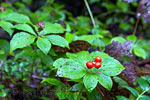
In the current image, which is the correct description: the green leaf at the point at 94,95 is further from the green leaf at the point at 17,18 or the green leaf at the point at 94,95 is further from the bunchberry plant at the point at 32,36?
the green leaf at the point at 17,18

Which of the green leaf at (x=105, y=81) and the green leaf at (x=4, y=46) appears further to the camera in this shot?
the green leaf at (x=4, y=46)

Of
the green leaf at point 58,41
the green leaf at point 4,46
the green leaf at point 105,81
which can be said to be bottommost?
the green leaf at point 105,81

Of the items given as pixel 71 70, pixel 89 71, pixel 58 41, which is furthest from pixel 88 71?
pixel 58 41

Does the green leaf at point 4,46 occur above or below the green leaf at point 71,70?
above

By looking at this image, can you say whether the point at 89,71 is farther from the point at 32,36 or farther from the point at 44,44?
the point at 32,36

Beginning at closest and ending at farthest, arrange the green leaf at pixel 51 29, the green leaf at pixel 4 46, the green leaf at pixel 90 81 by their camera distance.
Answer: the green leaf at pixel 90 81 → the green leaf at pixel 51 29 → the green leaf at pixel 4 46

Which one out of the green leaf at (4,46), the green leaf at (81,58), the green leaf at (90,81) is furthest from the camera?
the green leaf at (4,46)

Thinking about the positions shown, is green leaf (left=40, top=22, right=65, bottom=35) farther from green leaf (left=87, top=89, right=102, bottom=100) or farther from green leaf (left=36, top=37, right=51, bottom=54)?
green leaf (left=87, top=89, right=102, bottom=100)

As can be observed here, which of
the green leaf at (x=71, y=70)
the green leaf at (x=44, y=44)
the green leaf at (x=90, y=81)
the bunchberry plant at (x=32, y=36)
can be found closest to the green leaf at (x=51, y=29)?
the bunchberry plant at (x=32, y=36)
